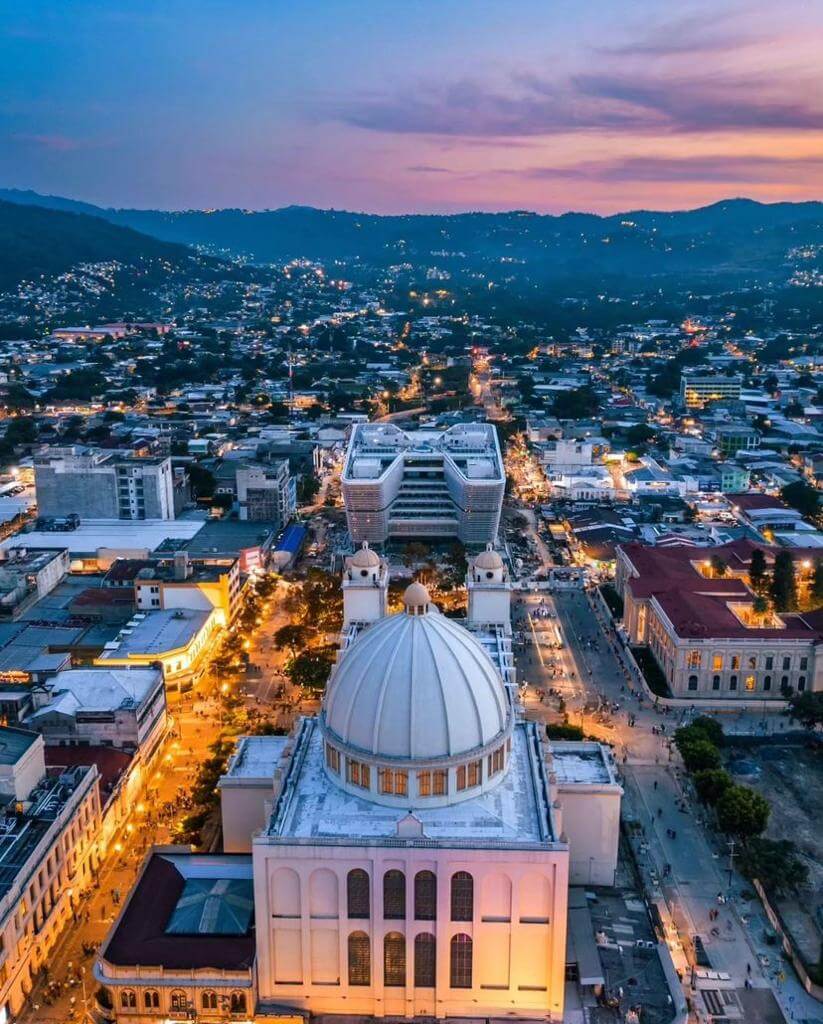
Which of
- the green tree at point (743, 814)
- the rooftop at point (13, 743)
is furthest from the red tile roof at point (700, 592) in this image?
the rooftop at point (13, 743)

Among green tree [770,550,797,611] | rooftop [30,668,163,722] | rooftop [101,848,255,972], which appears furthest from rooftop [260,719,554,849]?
green tree [770,550,797,611]

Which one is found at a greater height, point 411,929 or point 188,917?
point 411,929

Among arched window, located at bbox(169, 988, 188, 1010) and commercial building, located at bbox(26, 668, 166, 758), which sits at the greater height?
commercial building, located at bbox(26, 668, 166, 758)

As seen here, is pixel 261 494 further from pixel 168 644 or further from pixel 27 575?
pixel 168 644

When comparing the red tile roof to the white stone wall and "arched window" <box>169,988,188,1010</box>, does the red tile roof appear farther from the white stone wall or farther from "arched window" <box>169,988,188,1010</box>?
"arched window" <box>169,988,188,1010</box>

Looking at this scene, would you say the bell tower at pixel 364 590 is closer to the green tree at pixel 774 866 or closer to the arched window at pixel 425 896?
the green tree at pixel 774 866

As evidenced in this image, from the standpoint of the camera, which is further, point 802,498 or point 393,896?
point 802,498

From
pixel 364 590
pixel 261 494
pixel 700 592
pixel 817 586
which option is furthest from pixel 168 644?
pixel 817 586

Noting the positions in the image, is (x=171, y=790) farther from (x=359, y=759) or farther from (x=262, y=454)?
(x=262, y=454)
